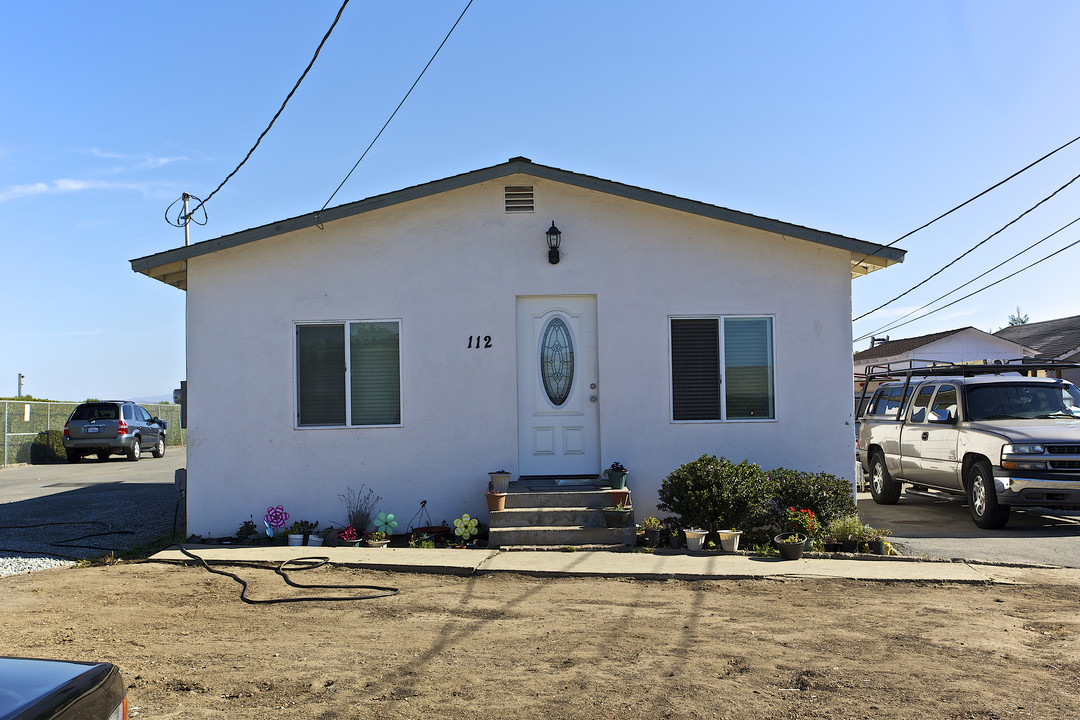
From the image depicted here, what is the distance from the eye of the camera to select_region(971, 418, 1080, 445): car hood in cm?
1038

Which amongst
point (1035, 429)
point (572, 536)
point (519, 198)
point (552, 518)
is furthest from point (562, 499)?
point (1035, 429)

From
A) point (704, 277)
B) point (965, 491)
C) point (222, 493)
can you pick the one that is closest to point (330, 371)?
point (222, 493)

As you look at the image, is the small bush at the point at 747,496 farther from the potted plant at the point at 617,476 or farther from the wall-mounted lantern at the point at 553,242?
the wall-mounted lantern at the point at 553,242

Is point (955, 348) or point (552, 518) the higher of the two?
point (955, 348)

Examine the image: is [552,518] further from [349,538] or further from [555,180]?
[555,180]

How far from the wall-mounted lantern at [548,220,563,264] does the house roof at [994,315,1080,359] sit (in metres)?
23.9

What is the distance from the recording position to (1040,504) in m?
10.3

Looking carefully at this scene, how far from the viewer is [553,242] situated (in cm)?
1027

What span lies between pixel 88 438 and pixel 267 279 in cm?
1669

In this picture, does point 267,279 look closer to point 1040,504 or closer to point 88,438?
point 1040,504

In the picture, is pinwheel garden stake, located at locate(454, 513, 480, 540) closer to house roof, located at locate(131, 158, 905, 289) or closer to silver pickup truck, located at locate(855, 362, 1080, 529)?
house roof, located at locate(131, 158, 905, 289)

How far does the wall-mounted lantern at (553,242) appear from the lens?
1025 centimetres

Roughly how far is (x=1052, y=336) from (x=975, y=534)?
992 inches

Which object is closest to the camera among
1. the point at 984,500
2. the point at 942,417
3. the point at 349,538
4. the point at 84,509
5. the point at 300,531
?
the point at 349,538
